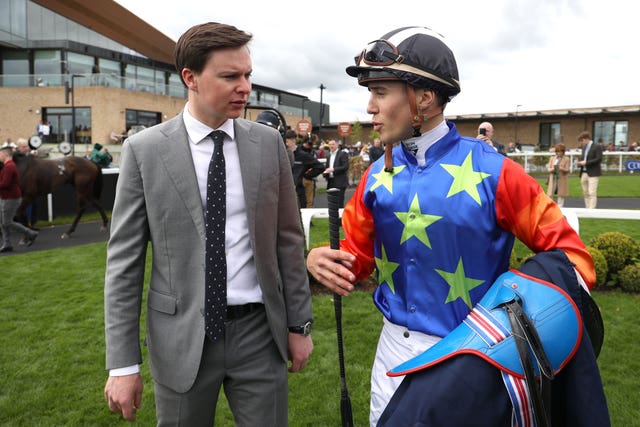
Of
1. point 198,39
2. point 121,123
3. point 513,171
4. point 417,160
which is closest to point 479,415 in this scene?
point 513,171

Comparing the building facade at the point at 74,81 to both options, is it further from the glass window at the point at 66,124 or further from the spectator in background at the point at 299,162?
the spectator in background at the point at 299,162

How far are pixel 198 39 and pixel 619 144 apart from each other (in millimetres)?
39127

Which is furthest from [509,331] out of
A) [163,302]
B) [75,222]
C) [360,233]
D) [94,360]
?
[75,222]

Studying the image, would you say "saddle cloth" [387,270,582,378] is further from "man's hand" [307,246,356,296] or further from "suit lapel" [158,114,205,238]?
"suit lapel" [158,114,205,238]

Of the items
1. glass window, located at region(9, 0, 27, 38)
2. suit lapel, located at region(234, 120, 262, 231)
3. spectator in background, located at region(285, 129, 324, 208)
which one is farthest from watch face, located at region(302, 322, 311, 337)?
glass window, located at region(9, 0, 27, 38)

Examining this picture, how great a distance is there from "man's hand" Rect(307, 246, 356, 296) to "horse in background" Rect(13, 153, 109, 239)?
10.1 m

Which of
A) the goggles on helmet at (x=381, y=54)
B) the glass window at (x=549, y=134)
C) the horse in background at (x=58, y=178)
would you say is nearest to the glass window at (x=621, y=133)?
the glass window at (x=549, y=134)

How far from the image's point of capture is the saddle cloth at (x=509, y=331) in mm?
1320

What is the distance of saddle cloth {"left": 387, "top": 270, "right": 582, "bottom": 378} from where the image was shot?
132cm

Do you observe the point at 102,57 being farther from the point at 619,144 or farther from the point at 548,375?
the point at 548,375

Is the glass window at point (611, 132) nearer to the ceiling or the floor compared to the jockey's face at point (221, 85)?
nearer to the ceiling

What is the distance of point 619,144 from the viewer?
113 ft

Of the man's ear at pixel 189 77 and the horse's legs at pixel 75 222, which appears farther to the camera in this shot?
the horse's legs at pixel 75 222

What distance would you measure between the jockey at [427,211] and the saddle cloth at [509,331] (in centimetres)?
23
